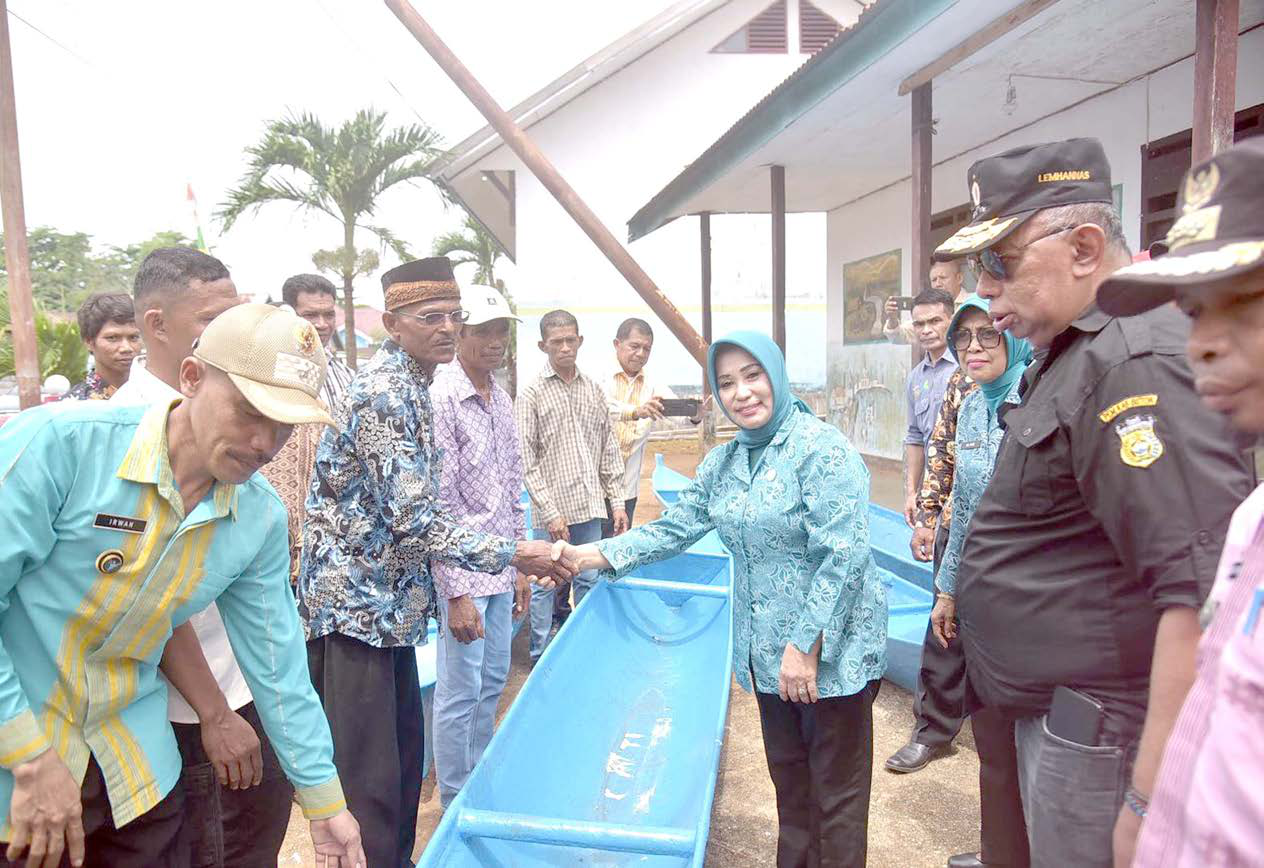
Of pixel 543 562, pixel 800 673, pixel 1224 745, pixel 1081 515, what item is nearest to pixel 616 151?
pixel 543 562

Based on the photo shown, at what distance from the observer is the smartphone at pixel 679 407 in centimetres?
672

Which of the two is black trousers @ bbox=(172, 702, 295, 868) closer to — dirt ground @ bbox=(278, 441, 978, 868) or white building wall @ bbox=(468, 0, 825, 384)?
dirt ground @ bbox=(278, 441, 978, 868)

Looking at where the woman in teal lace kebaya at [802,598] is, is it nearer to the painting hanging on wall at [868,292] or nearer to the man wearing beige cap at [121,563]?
the man wearing beige cap at [121,563]

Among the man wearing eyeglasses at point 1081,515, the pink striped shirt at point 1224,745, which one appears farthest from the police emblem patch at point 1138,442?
the pink striped shirt at point 1224,745

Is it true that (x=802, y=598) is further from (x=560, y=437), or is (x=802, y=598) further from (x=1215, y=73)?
(x=1215, y=73)

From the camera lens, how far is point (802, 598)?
8.36ft

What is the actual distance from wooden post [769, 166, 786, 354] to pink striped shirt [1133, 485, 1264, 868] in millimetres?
8640

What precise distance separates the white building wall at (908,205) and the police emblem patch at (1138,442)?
3623 millimetres

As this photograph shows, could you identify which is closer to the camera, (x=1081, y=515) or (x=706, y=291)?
(x=1081, y=515)

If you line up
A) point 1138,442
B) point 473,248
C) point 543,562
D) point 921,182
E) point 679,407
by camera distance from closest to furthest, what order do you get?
point 1138,442, point 543,562, point 921,182, point 679,407, point 473,248

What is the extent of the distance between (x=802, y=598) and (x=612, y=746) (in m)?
1.75

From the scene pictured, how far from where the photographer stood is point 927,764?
3926 millimetres

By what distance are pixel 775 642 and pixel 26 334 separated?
8.50m

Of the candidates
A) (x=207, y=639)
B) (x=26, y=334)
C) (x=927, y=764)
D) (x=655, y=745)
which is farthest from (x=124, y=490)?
(x=26, y=334)
